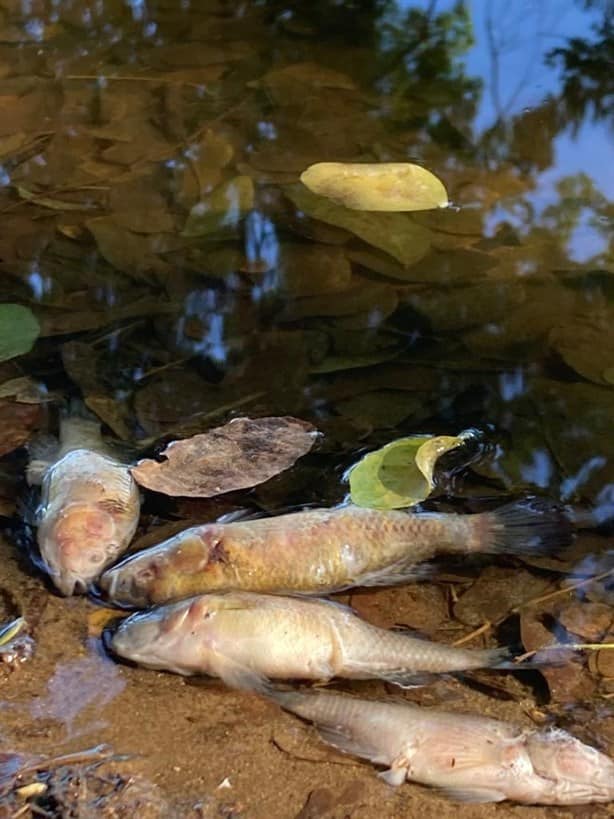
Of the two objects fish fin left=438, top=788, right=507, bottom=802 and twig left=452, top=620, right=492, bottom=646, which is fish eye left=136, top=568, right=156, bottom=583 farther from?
fish fin left=438, top=788, right=507, bottom=802

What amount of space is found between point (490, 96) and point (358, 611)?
383cm

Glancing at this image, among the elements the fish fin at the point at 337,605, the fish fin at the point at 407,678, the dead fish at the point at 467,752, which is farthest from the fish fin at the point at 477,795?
the fish fin at the point at 337,605

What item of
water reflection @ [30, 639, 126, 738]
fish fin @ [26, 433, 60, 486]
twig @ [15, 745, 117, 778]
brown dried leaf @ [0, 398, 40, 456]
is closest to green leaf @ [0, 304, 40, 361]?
brown dried leaf @ [0, 398, 40, 456]

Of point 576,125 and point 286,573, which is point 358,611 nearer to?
point 286,573

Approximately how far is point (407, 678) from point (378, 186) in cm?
242

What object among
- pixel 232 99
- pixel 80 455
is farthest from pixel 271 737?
pixel 232 99

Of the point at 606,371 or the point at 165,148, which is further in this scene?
the point at 165,148

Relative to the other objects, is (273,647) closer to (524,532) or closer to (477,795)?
(477,795)

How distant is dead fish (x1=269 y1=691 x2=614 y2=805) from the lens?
1895 mm

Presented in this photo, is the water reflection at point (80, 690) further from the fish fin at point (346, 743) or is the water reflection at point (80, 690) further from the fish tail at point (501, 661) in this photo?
the fish tail at point (501, 661)

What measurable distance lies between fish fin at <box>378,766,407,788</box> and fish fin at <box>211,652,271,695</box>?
32 cm

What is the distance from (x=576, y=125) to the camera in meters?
5.07

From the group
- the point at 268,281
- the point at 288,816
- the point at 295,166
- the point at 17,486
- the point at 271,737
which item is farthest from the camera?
the point at 295,166

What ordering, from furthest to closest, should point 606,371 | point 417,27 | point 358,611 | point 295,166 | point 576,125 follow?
point 417,27 → point 576,125 → point 295,166 → point 606,371 → point 358,611
